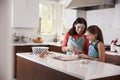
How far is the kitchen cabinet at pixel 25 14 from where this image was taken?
14.6 ft

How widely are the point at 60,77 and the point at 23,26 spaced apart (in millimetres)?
3300

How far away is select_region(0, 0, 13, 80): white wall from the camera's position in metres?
0.63

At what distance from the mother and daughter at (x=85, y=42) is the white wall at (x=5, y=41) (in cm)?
140

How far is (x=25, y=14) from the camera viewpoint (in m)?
4.60

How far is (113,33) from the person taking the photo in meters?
3.86

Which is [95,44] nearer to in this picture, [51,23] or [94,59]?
[94,59]

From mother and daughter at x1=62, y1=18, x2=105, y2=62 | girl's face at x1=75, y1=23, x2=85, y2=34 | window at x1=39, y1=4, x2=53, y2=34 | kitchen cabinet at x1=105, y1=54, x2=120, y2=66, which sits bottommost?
kitchen cabinet at x1=105, y1=54, x2=120, y2=66

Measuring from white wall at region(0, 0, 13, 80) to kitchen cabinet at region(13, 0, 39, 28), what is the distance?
387 cm

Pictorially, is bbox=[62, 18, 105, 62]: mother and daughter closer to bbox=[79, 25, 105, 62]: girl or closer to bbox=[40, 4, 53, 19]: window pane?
bbox=[79, 25, 105, 62]: girl

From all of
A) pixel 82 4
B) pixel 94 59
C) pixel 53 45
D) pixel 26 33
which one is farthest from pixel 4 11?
pixel 26 33

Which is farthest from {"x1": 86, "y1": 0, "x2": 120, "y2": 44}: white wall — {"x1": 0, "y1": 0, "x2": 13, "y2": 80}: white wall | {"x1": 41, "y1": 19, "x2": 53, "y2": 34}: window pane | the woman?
{"x1": 0, "y1": 0, "x2": 13, "y2": 80}: white wall

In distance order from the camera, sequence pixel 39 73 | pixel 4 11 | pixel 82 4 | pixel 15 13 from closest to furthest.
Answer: pixel 4 11, pixel 39 73, pixel 82 4, pixel 15 13

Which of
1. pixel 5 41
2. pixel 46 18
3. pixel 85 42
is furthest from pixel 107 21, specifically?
pixel 5 41

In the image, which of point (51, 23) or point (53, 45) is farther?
point (51, 23)
